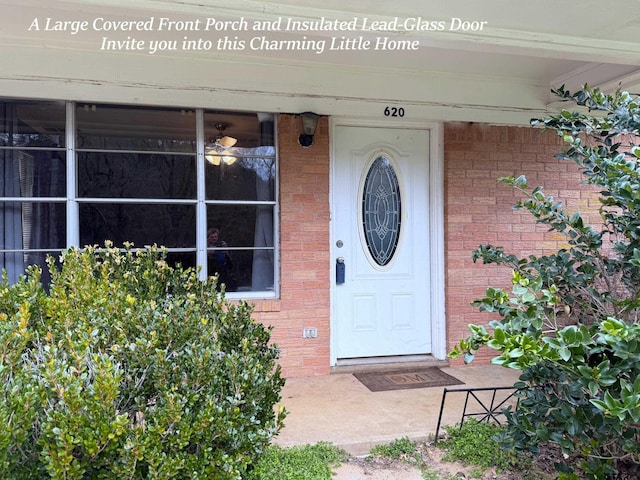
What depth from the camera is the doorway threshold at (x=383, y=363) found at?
423cm

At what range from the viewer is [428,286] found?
4.53 metres

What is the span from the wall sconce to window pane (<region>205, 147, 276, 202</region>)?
11.5 inches

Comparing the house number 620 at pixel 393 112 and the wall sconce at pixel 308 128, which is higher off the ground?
the house number 620 at pixel 393 112

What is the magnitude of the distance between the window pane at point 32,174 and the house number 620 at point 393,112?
2.83 m

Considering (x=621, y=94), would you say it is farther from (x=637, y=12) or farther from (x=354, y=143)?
(x=354, y=143)

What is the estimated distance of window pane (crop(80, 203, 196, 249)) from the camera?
149 inches

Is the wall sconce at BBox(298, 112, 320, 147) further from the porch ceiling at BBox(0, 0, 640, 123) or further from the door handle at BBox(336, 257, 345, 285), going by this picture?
the door handle at BBox(336, 257, 345, 285)

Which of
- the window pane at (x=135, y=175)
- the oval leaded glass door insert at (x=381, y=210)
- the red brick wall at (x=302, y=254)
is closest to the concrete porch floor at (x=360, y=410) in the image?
the red brick wall at (x=302, y=254)

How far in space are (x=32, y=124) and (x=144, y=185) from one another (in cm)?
98

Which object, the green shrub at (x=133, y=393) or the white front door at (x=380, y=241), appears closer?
the green shrub at (x=133, y=393)

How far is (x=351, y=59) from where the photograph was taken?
156 inches

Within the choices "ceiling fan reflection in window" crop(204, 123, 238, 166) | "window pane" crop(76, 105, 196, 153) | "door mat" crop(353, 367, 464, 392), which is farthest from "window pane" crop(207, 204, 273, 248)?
"door mat" crop(353, 367, 464, 392)

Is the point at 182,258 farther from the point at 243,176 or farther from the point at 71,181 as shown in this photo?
the point at 71,181

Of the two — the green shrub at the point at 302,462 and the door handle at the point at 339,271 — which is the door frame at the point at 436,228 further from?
the green shrub at the point at 302,462
